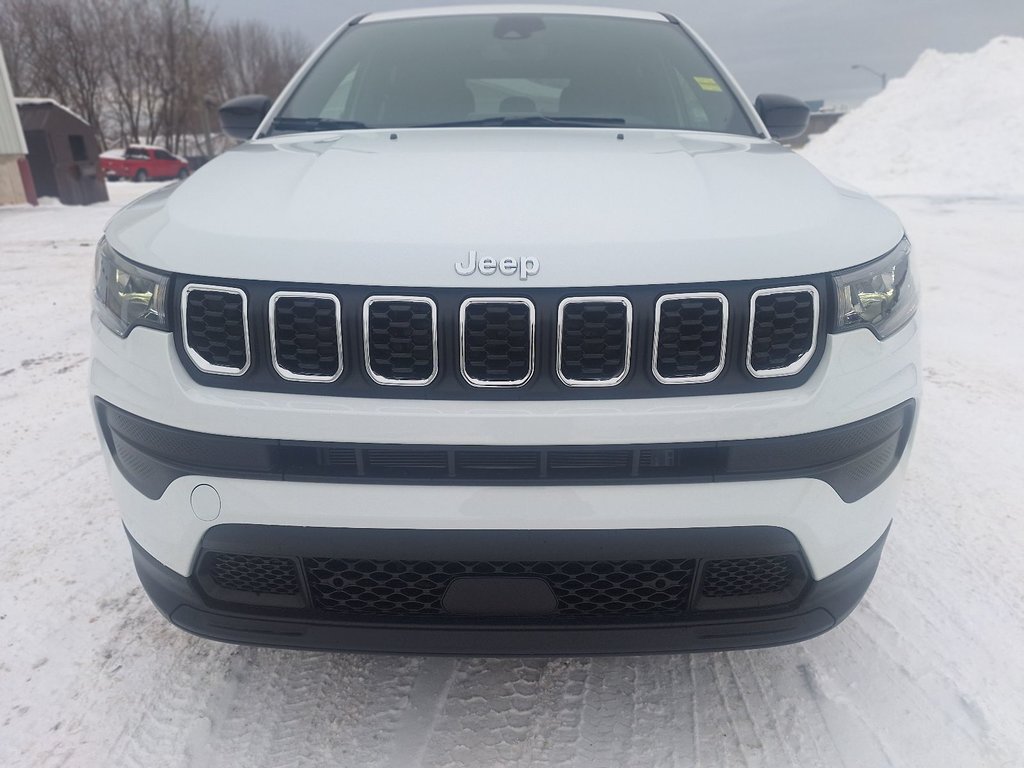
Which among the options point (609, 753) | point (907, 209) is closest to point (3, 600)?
point (609, 753)

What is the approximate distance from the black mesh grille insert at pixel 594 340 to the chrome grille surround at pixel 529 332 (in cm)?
5

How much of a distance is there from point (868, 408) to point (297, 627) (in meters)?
1.25

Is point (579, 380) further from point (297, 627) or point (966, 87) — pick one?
point (966, 87)

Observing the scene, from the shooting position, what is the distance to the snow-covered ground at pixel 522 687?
172 centimetres

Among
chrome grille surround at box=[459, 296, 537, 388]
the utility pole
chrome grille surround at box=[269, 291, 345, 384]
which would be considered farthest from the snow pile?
the utility pole

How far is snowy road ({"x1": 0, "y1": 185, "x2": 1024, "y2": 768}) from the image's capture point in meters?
1.72

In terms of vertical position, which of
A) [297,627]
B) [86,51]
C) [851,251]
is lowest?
[86,51]

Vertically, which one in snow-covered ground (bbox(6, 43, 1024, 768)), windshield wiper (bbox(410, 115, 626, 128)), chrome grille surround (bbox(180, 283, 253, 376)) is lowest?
snow-covered ground (bbox(6, 43, 1024, 768))

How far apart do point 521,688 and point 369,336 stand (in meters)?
1.05

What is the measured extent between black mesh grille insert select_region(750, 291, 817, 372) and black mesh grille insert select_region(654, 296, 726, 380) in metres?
0.07

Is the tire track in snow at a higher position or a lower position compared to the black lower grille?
lower

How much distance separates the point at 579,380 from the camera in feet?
4.70

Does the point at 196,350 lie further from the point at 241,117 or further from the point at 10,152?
the point at 10,152

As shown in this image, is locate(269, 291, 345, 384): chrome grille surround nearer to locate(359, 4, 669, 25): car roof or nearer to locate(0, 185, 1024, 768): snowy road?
locate(0, 185, 1024, 768): snowy road
